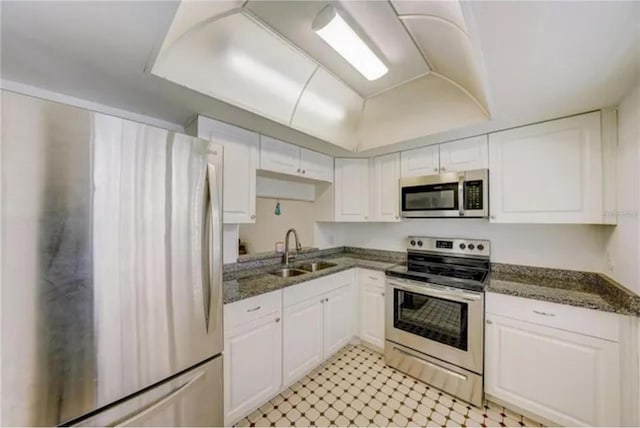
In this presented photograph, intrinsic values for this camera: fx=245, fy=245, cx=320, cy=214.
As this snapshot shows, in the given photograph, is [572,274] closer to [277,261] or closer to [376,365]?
[376,365]

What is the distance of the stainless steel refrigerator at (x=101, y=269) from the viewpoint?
2.63 feet

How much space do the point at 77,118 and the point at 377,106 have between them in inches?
80.6

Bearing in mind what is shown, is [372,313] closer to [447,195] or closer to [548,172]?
[447,195]

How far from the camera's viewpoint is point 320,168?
105 inches

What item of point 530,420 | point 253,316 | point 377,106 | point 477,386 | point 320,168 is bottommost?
point 530,420

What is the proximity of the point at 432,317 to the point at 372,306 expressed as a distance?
24.5 inches

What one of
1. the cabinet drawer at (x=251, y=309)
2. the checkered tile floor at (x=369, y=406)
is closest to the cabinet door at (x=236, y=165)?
the cabinet drawer at (x=251, y=309)

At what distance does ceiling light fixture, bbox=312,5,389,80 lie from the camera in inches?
51.1

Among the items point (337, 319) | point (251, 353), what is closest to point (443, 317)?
point (337, 319)

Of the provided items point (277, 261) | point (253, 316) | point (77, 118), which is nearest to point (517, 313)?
point (253, 316)

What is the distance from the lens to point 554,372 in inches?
62.4

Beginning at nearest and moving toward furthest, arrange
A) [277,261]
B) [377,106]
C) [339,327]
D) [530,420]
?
[530,420] < [377,106] < [339,327] < [277,261]

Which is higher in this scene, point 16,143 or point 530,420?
point 16,143

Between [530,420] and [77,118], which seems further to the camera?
[530,420]
